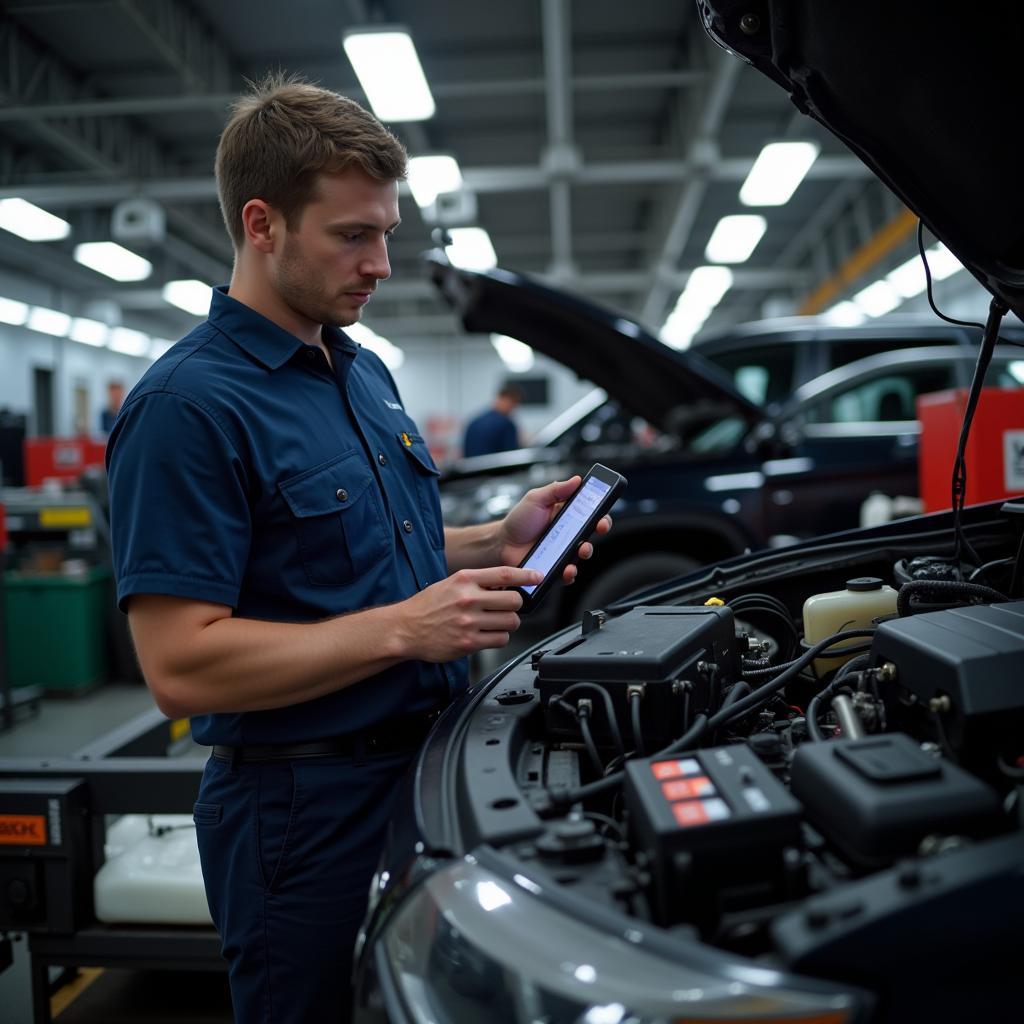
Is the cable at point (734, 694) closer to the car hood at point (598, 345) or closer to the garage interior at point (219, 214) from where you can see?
the garage interior at point (219, 214)

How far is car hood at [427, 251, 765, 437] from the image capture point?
11.4 ft

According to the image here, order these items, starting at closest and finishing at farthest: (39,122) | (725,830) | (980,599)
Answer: (725,830)
(980,599)
(39,122)

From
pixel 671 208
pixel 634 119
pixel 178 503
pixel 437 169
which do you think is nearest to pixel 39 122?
pixel 437 169

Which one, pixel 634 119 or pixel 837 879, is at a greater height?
pixel 634 119

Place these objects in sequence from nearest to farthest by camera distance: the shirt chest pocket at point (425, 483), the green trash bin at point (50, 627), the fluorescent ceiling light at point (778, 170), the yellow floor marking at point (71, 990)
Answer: the shirt chest pocket at point (425, 483)
the yellow floor marking at point (71, 990)
the green trash bin at point (50, 627)
the fluorescent ceiling light at point (778, 170)

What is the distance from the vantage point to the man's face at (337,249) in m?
1.33

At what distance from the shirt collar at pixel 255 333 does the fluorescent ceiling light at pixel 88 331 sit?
1555 centimetres

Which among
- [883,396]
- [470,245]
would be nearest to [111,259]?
[470,245]

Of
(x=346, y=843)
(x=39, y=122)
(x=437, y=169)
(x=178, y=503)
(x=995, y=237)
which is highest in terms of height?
(x=39, y=122)

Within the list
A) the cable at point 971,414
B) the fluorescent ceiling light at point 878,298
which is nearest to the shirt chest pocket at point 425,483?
the cable at point 971,414

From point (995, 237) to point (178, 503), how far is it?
1248mm

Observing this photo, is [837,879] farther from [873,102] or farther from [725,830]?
[873,102]

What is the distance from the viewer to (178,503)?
1.16 metres

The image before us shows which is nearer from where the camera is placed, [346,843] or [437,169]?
[346,843]
